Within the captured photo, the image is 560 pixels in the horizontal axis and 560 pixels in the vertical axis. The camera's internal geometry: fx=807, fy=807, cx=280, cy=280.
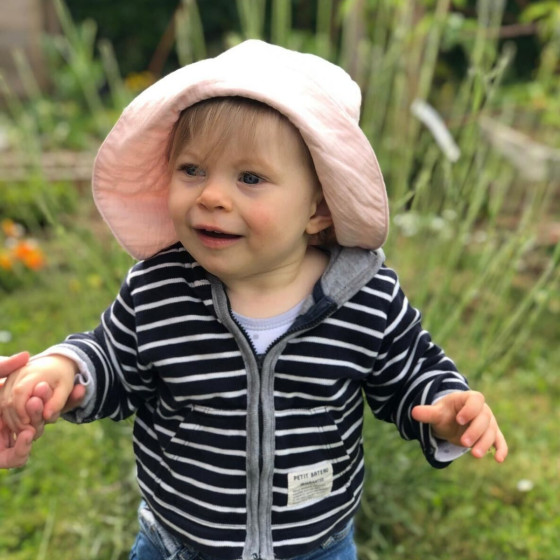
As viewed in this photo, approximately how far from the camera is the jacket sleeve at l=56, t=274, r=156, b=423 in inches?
51.5

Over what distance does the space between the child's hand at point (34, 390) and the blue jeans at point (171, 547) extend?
12.0 inches

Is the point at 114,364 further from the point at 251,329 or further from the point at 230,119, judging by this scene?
the point at 230,119

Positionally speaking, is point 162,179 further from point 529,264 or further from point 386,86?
point 529,264

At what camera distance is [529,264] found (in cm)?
392

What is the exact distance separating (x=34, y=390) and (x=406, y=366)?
590 millimetres

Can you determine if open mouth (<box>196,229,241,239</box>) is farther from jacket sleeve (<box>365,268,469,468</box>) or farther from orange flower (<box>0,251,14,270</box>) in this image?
orange flower (<box>0,251,14,270</box>)

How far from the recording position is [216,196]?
3.75 ft

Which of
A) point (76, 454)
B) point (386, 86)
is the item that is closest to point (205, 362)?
point (386, 86)

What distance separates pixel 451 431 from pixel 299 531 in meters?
0.31

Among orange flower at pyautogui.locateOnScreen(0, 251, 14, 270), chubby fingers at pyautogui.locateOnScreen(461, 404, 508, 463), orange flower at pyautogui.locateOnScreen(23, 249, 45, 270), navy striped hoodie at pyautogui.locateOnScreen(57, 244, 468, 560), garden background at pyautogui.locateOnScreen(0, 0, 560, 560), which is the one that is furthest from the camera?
orange flower at pyautogui.locateOnScreen(0, 251, 14, 270)

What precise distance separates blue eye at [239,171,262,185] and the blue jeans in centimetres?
62

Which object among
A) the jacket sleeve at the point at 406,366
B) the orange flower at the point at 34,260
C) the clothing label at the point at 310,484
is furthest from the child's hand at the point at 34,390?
the orange flower at the point at 34,260

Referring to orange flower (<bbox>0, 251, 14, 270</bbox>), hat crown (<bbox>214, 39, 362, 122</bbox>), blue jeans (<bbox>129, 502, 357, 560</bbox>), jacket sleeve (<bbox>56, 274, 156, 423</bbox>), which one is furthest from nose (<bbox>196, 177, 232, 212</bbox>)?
orange flower (<bbox>0, 251, 14, 270</bbox>)

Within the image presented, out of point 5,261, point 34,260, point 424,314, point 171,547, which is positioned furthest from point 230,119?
point 5,261
